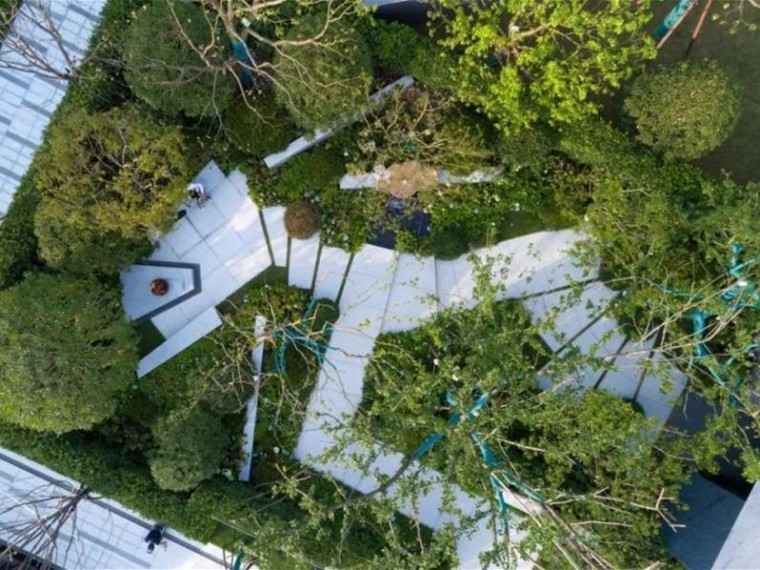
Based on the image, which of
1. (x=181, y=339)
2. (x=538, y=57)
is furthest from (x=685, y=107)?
(x=181, y=339)

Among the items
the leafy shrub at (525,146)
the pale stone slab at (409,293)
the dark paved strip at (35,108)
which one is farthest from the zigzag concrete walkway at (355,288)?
the dark paved strip at (35,108)

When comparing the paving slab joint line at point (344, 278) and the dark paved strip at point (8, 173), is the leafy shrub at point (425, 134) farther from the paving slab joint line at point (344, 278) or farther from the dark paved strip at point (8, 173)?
the dark paved strip at point (8, 173)

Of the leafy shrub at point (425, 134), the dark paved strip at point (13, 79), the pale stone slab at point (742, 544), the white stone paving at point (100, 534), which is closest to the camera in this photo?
the pale stone slab at point (742, 544)

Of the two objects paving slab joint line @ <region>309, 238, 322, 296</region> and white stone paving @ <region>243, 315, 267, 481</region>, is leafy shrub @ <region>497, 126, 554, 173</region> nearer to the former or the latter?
paving slab joint line @ <region>309, 238, 322, 296</region>

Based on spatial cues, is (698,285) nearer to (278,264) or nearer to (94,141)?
(278,264)

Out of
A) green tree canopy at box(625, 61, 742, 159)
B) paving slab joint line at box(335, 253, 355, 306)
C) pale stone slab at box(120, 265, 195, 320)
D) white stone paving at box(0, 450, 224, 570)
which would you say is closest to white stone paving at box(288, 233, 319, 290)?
paving slab joint line at box(335, 253, 355, 306)

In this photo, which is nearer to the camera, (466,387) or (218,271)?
(466,387)

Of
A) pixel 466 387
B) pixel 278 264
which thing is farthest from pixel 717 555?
pixel 278 264
